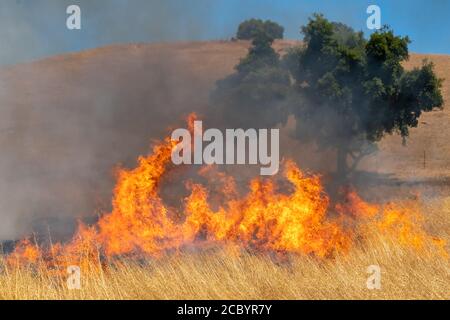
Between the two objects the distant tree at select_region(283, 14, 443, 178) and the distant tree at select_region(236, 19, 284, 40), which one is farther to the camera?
the distant tree at select_region(236, 19, 284, 40)

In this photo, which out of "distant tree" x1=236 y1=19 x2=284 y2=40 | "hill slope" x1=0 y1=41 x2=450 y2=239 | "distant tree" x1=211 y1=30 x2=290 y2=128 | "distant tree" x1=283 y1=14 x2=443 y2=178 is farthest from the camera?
"distant tree" x1=236 y1=19 x2=284 y2=40

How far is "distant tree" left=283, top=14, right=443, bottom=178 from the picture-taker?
2761cm

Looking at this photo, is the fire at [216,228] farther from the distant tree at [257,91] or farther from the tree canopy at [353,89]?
the distant tree at [257,91]

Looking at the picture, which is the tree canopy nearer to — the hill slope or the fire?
the hill slope

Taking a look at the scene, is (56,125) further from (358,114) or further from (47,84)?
(358,114)

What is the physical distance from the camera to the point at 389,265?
9367 mm

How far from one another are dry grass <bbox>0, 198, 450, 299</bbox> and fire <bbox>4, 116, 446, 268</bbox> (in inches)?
23.8

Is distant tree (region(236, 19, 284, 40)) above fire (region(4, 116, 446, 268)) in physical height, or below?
above

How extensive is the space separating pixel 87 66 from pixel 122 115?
85.5 feet

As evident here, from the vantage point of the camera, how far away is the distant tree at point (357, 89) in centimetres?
2761

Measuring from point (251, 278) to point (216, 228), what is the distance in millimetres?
2808

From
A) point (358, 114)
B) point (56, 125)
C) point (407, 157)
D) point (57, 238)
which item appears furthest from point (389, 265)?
point (56, 125)

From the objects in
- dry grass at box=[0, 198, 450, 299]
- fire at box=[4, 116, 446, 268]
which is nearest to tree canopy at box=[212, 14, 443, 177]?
fire at box=[4, 116, 446, 268]
